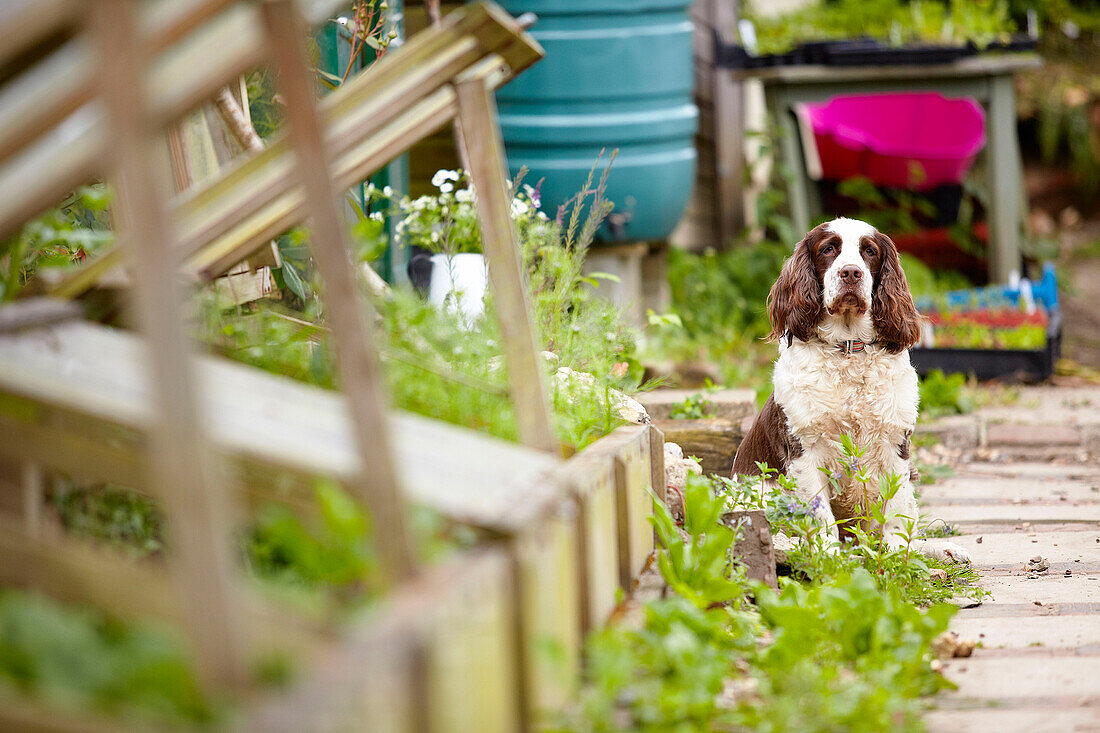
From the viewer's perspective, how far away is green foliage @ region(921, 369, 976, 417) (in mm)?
5316

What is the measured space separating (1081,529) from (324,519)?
3014mm

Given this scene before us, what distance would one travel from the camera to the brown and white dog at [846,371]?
313 centimetres

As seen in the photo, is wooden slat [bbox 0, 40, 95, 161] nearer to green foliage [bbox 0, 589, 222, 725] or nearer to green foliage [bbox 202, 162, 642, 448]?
green foliage [bbox 0, 589, 222, 725]

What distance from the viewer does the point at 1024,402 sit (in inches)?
224

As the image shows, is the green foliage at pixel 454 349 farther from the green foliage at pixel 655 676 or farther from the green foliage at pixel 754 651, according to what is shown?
the green foliage at pixel 655 676

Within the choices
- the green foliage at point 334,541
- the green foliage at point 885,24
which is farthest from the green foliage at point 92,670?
the green foliage at point 885,24

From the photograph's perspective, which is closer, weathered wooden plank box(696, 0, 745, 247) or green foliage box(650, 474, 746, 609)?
green foliage box(650, 474, 746, 609)

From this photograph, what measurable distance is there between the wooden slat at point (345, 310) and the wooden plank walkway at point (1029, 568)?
4.08 ft

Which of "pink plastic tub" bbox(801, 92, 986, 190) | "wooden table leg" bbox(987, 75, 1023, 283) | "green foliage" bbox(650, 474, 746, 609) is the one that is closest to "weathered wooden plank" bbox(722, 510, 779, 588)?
"green foliage" bbox(650, 474, 746, 609)

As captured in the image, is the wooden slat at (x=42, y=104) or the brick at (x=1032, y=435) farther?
the brick at (x=1032, y=435)

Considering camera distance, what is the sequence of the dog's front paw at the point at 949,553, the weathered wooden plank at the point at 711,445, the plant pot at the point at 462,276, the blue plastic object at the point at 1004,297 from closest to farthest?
1. the dog's front paw at the point at 949,553
2. the plant pot at the point at 462,276
3. the weathered wooden plank at the point at 711,445
4. the blue plastic object at the point at 1004,297

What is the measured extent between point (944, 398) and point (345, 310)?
460 cm

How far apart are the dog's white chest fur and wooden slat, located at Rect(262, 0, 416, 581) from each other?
206 cm

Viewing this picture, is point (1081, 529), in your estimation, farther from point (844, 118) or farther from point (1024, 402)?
point (844, 118)
